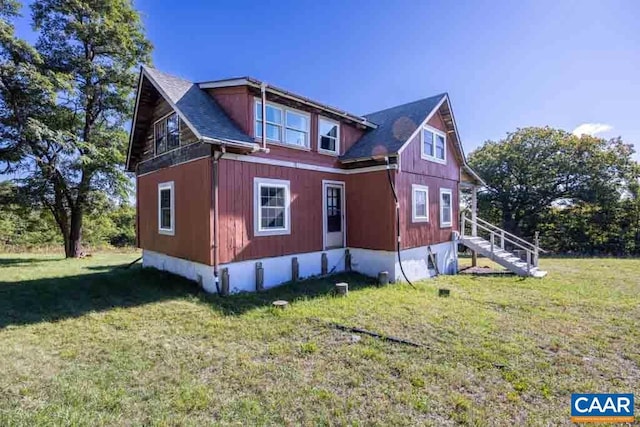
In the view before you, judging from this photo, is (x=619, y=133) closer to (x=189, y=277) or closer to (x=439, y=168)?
(x=439, y=168)

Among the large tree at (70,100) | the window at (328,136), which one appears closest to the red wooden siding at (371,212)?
the window at (328,136)

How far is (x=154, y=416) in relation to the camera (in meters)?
3.22

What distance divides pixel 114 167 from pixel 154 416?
16.7 m

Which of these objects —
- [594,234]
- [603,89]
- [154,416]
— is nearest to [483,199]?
[594,234]

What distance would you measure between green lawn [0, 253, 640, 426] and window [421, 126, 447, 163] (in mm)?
5843

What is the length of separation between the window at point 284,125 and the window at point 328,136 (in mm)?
640

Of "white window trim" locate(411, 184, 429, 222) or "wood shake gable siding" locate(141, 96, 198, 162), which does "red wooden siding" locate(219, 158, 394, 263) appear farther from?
"wood shake gable siding" locate(141, 96, 198, 162)

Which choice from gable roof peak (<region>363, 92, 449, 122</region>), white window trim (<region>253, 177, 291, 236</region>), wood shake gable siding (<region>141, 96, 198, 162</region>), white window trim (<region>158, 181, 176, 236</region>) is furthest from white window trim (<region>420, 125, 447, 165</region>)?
white window trim (<region>158, 181, 176, 236</region>)

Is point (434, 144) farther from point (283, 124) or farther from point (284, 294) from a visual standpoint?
point (284, 294)

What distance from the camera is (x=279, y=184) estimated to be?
9234 mm

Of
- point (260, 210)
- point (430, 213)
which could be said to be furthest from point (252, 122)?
point (430, 213)

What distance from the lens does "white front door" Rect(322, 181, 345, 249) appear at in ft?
34.9

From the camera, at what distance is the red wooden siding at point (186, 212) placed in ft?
26.7

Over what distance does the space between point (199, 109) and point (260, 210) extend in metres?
3.26
